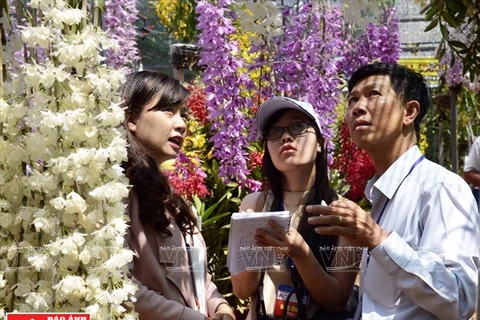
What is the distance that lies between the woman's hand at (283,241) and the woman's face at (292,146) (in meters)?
0.27

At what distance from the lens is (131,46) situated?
3133mm

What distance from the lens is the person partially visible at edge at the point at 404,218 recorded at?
5.37ft

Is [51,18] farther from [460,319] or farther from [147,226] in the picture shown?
[460,319]

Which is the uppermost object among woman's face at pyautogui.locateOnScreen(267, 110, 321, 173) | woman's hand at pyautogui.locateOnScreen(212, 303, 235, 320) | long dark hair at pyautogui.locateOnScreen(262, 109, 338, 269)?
woman's face at pyautogui.locateOnScreen(267, 110, 321, 173)

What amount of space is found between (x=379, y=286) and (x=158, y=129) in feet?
2.38

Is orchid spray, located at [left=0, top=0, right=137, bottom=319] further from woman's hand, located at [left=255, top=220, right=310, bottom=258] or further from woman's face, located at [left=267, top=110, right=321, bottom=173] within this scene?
woman's face, located at [left=267, top=110, right=321, bottom=173]

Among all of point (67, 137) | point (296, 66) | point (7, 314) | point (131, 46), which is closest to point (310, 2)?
point (296, 66)

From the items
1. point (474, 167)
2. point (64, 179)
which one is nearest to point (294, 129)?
point (64, 179)

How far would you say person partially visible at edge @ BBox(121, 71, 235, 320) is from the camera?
198cm

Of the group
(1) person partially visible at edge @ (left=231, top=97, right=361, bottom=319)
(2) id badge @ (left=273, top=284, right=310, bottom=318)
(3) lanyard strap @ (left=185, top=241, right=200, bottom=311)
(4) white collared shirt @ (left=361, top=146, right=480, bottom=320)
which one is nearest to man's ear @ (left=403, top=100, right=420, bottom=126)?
(4) white collared shirt @ (left=361, top=146, right=480, bottom=320)

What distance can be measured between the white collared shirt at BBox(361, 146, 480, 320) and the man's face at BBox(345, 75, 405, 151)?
0.07m

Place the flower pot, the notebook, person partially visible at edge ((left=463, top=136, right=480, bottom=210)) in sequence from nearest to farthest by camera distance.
Result: 1. the notebook
2. the flower pot
3. person partially visible at edge ((left=463, top=136, right=480, bottom=210))

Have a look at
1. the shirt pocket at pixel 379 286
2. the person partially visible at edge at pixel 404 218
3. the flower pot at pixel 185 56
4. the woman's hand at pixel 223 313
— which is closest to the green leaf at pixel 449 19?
the person partially visible at edge at pixel 404 218

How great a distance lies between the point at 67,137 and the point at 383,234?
696 mm
